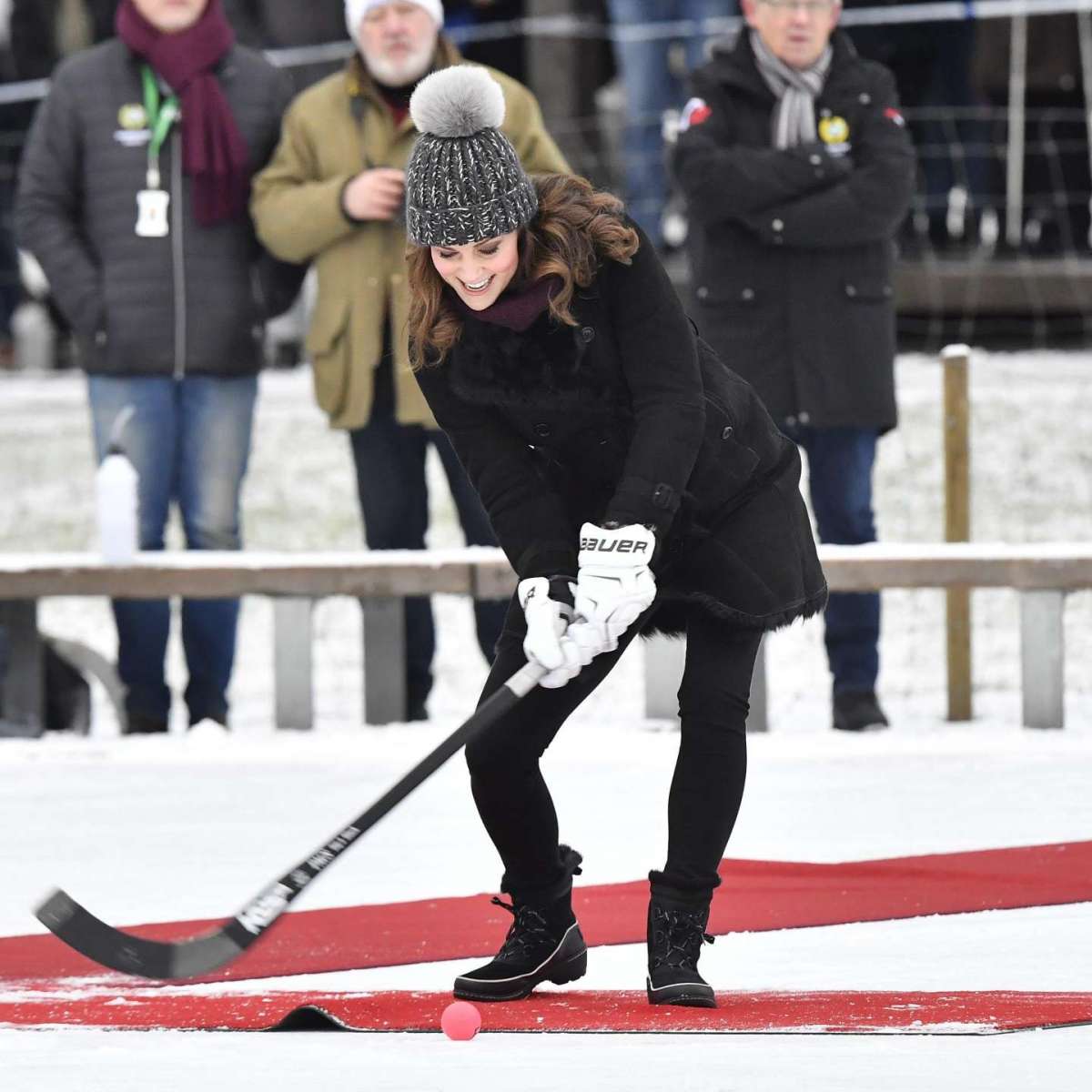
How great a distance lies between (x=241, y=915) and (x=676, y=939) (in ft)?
2.00

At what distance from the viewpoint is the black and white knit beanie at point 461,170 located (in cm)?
309

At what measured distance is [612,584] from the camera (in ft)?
10.2

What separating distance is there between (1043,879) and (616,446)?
1.25m

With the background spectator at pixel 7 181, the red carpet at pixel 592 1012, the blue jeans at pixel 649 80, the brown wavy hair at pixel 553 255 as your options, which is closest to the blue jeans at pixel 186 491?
the red carpet at pixel 592 1012

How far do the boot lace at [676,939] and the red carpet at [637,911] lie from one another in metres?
0.48

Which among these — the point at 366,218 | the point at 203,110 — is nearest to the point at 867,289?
the point at 366,218

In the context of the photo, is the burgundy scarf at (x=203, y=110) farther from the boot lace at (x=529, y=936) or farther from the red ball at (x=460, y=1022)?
the red ball at (x=460, y=1022)

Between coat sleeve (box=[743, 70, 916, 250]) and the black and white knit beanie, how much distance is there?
2.11 metres

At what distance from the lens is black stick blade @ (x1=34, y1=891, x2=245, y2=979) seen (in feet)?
10.8

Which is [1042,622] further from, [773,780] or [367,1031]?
[367,1031]

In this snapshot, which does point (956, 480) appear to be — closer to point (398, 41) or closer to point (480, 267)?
point (398, 41)

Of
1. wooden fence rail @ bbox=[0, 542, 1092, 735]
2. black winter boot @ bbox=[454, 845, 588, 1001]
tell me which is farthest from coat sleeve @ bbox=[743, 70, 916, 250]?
black winter boot @ bbox=[454, 845, 588, 1001]

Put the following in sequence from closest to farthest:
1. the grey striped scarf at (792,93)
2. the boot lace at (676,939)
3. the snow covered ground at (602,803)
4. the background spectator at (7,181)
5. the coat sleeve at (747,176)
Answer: the snow covered ground at (602,803) → the boot lace at (676,939) → the coat sleeve at (747,176) → the grey striped scarf at (792,93) → the background spectator at (7,181)

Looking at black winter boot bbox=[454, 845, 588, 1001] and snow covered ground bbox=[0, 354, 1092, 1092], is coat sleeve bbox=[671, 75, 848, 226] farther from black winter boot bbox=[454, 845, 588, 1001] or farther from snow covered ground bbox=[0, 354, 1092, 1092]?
black winter boot bbox=[454, 845, 588, 1001]
